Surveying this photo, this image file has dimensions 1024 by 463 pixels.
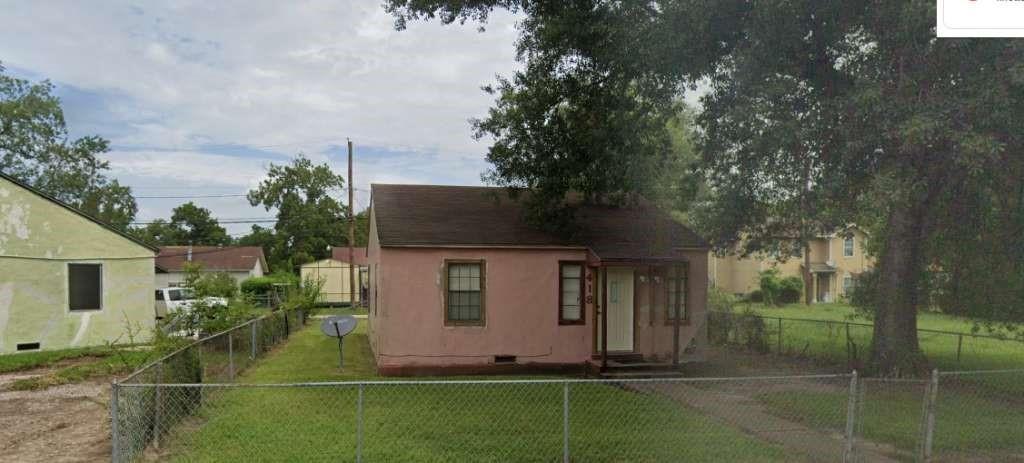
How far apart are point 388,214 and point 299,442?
7.99m

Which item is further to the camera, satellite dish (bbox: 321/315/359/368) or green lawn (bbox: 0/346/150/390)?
satellite dish (bbox: 321/315/359/368)

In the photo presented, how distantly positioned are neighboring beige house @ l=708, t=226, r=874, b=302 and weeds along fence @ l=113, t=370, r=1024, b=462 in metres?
32.8

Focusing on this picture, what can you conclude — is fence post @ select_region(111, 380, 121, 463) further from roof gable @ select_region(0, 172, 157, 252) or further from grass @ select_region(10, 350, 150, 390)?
roof gable @ select_region(0, 172, 157, 252)

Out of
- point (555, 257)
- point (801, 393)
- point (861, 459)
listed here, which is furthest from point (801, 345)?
point (861, 459)

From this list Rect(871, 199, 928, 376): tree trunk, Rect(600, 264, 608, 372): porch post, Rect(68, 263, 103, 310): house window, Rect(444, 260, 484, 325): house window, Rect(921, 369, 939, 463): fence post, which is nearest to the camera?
Rect(921, 369, 939, 463): fence post

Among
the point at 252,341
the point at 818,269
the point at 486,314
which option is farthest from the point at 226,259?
the point at 486,314

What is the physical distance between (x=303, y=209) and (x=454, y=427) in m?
55.3

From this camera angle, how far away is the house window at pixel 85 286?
19281mm

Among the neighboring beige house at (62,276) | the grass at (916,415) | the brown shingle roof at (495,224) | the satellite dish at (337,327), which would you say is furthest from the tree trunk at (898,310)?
the neighboring beige house at (62,276)

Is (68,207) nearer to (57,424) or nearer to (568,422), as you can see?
(57,424)

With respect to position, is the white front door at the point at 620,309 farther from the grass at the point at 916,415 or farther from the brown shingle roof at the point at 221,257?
the brown shingle roof at the point at 221,257

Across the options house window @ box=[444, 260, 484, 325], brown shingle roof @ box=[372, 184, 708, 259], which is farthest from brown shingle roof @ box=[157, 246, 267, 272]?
house window @ box=[444, 260, 484, 325]

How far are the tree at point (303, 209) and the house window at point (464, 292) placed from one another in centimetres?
4787

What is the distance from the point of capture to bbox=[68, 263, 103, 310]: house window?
1928cm
